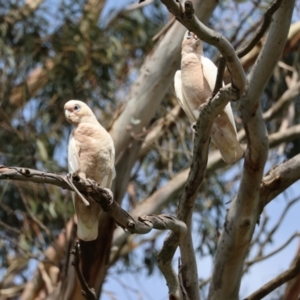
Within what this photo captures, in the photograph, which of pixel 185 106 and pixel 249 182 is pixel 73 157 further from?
pixel 249 182

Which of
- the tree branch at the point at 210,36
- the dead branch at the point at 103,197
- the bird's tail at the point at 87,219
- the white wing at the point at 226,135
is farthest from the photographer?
the white wing at the point at 226,135

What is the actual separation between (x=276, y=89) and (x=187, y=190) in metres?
3.45

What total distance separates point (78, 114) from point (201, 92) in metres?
0.48

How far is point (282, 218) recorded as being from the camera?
387 cm

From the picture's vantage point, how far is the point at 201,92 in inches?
106

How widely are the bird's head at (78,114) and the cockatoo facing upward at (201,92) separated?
1.21ft

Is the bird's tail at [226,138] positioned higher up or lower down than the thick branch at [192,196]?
higher up

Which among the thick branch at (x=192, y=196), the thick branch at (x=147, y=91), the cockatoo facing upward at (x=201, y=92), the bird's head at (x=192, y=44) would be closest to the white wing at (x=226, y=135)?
the cockatoo facing upward at (x=201, y=92)

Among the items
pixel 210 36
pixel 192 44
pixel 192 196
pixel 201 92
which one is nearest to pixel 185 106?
pixel 201 92

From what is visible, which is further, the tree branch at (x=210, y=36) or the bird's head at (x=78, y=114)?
the bird's head at (x=78, y=114)

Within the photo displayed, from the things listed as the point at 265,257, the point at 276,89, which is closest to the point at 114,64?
the point at 276,89

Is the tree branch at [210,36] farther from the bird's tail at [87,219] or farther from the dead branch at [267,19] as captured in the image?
the bird's tail at [87,219]

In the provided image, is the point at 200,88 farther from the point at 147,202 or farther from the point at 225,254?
the point at 147,202

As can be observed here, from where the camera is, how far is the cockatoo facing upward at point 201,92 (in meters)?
2.59
